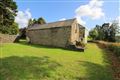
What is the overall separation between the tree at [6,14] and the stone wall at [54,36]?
8.46 meters

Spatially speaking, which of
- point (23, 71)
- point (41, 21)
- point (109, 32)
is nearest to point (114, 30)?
point (109, 32)

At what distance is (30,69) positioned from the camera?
12156 millimetres

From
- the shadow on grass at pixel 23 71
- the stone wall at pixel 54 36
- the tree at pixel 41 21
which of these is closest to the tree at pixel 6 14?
the stone wall at pixel 54 36

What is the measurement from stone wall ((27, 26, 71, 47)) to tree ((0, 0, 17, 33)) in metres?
8.46

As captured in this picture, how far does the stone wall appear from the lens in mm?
32188

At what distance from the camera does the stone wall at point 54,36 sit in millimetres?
32188

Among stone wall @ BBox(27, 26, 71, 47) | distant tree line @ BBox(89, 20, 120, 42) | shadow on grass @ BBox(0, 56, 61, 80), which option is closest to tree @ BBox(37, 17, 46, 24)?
distant tree line @ BBox(89, 20, 120, 42)

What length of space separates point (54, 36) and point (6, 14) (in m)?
17.2

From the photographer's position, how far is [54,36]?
34.9 metres

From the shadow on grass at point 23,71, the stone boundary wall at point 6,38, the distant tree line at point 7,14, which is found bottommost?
the shadow on grass at point 23,71

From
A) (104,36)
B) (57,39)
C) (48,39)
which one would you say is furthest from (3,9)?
(104,36)

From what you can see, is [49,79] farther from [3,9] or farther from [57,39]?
[3,9]

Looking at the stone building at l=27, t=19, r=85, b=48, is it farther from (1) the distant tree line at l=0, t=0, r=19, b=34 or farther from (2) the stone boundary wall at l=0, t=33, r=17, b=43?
(1) the distant tree line at l=0, t=0, r=19, b=34

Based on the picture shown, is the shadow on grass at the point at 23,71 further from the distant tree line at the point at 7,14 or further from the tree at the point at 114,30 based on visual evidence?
the tree at the point at 114,30
